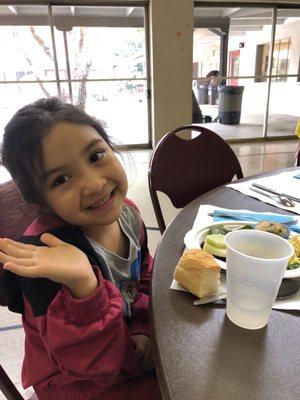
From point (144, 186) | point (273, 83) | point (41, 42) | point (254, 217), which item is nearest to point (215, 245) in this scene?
point (254, 217)

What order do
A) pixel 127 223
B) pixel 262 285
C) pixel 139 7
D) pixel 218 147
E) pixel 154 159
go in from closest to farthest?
pixel 262 285 < pixel 127 223 < pixel 154 159 < pixel 218 147 < pixel 139 7

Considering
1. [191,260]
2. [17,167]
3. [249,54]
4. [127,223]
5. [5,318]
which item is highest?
[249,54]

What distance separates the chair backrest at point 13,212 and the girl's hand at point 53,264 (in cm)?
26

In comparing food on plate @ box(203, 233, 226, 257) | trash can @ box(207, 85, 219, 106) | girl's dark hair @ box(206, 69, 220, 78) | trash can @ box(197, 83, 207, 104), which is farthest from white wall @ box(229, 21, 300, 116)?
food on plate @ box(203, 233, 226, 257)

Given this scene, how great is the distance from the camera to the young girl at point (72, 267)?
0.57 m

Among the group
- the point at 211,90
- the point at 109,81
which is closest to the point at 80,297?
the point at 109,81

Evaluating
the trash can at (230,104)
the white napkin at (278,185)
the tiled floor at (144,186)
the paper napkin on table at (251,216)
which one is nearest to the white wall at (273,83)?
the trash can at (230,104)

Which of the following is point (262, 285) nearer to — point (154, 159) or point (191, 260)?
point (191, 260)

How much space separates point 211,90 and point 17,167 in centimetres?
797

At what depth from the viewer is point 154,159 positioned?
4.41 feet

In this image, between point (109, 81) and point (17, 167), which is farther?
point (109, 81)

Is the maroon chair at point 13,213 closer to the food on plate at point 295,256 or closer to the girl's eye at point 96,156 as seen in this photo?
the girl's eye at point 96,156

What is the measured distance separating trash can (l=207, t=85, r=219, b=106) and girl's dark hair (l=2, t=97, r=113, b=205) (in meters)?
7.52

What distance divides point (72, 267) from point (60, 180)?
244 millimetres
